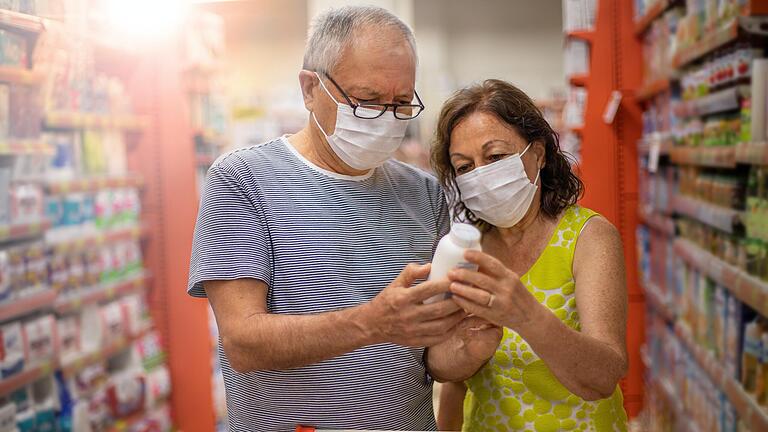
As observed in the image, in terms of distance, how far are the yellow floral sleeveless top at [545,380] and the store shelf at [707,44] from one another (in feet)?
3.30

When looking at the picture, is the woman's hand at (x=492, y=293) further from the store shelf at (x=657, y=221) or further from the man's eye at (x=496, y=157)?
the store shelf at (x=657, y=221)

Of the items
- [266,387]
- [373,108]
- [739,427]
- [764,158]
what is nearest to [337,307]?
[266,387]

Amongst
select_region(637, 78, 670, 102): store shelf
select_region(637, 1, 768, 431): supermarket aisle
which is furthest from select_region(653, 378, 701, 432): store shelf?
select_region(637, 78, 670, 102): store shelf

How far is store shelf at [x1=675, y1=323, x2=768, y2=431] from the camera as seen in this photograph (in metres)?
2.24

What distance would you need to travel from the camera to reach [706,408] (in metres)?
3.05

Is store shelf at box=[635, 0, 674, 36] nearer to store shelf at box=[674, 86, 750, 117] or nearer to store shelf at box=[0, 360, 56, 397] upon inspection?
store shelf at box=[674, 86, 750, 117]

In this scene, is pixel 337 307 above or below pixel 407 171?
below

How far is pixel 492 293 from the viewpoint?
1.38m

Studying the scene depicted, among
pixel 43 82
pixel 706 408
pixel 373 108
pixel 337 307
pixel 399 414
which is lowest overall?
pixel 706 408

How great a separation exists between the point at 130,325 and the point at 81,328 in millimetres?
354

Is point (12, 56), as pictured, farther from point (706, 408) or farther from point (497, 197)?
point (706, 408)

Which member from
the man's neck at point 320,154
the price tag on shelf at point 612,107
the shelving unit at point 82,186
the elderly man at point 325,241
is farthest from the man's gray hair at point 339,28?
the price tag on shelf at point 612,107

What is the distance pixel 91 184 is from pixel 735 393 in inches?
121

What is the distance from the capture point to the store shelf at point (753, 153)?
7.00ft
